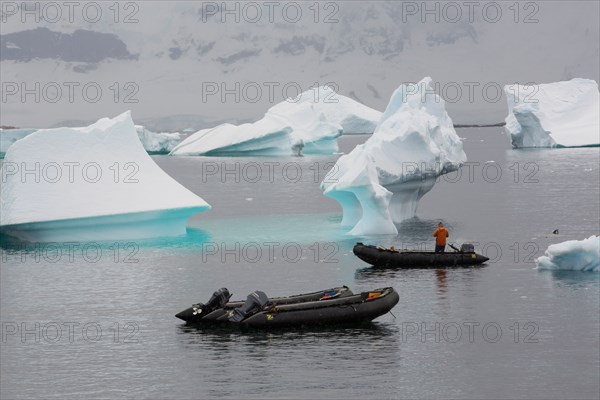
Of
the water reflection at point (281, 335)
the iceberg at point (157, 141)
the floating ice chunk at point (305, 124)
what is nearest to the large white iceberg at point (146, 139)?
the iceberg at point (157, 141)

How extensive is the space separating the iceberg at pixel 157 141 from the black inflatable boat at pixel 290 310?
289ft

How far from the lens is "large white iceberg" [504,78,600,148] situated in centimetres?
10954

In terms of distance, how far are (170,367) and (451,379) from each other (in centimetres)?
726

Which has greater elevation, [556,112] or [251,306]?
[556,112]

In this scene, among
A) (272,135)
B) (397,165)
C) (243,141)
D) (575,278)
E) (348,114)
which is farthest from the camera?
(348,114)

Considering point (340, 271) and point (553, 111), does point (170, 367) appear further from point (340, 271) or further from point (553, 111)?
point (553, 111)

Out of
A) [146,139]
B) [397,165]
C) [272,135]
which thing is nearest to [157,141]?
[146,139]

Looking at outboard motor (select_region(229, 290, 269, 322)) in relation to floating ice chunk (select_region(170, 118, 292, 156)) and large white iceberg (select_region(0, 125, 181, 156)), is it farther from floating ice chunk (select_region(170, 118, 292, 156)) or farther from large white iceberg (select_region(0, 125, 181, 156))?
large white iceberg (select_region(0, 125, 181, 156))

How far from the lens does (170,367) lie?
27.2 meters

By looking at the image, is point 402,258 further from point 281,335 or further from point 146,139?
point 146,139

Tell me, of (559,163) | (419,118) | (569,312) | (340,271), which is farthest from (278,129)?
(569,312)

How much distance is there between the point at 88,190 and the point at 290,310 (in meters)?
20.0

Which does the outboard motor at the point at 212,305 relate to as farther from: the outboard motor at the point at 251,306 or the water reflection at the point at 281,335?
the outboard motor at the point at 251,306

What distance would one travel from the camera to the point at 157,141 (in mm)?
129625
